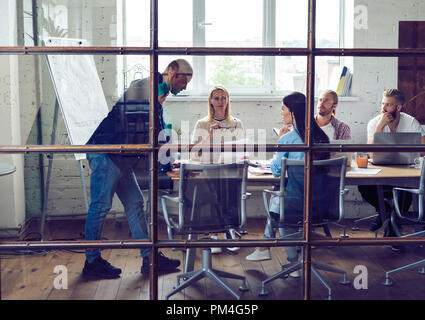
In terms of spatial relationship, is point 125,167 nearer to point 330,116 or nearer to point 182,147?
point 182,147

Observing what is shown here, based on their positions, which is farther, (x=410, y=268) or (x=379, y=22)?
(x=379, y=22)

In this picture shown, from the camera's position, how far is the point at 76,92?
382 centimetres

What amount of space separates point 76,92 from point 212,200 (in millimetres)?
1474

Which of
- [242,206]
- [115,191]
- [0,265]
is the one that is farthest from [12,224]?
[242,206]

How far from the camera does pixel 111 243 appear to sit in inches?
74.2

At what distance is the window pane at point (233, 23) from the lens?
16.5 ft

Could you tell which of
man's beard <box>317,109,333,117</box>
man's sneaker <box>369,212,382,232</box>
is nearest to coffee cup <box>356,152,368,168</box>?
man's sneaker <box>369,212,382,232</box>

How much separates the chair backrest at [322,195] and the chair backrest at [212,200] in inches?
9.2

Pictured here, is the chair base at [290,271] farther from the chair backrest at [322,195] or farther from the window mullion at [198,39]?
the window mullion at [198,39]

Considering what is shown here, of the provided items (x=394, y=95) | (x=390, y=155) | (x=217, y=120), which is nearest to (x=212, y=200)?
(x=217, y=120)

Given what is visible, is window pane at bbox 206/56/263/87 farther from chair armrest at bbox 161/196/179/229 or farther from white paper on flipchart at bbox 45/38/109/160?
chair armrest at bbox 161/196/179/229

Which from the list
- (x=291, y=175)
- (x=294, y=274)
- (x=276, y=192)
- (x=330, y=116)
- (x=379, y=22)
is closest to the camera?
(x=294, y=274)

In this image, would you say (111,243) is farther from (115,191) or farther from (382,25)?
(382,25)
